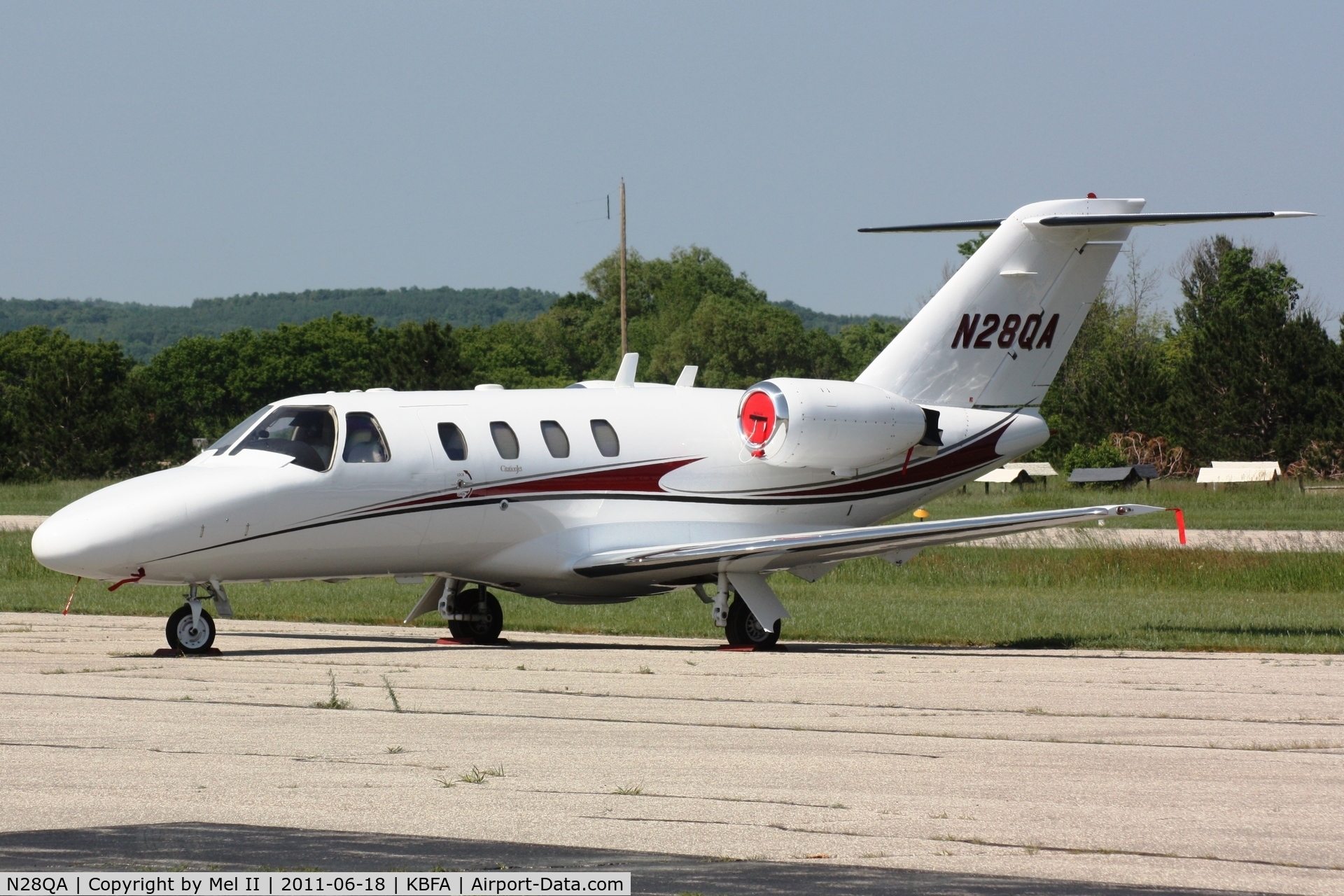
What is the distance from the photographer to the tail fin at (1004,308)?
21656 mm

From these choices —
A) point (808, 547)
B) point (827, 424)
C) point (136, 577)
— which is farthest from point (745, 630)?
point (136, 577)

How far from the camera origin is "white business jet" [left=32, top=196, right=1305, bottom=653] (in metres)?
17.3

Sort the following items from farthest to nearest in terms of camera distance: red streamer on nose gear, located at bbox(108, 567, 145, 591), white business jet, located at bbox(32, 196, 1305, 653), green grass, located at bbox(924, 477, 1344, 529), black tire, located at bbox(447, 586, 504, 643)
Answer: green grass, located at bbox(924, 477, 1344, 529) → black tire, located at bbox(447, 586, 504, 643) → white business jet, located at bbox(32, 196, 1305, 653) → red streamer on nose gear, located at bbox(108, 567, 145, 591)

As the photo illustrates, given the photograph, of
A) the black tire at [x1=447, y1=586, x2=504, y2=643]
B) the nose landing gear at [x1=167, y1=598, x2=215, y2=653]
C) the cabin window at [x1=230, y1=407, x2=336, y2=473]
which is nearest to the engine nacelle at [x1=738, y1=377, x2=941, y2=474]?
the black tire at [x1=447, y1=586, x2=504, y2=643]

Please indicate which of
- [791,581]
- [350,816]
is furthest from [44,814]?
[791,581]

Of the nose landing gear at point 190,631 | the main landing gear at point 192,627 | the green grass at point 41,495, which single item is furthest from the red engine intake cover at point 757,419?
the green grass at point 41,495

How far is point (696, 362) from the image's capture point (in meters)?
120

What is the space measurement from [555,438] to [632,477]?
104 cm

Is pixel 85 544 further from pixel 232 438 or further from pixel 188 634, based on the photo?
pixel 232 438

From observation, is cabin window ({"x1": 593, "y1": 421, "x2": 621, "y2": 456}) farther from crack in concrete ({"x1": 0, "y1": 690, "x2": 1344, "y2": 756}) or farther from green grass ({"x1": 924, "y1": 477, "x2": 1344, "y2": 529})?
green grass ({"x1": 924, "y1": 477, "x2": 1344, "y2": 529})

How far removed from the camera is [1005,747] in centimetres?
1079

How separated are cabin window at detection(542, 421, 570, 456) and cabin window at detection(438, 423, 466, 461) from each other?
41.3 inches

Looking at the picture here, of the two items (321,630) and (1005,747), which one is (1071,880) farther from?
(321,630)

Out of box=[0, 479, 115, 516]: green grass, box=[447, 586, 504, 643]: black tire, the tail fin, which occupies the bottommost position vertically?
box=[0, 479, 115, 516]: green grass
